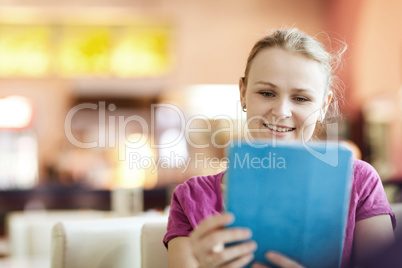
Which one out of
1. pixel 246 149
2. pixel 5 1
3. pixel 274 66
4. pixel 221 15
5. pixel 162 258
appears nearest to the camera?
pixel 246 149

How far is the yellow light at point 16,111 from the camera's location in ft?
19.9

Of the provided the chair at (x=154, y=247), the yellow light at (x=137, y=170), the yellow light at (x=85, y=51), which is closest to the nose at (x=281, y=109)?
the chair at (x=154, y=247)

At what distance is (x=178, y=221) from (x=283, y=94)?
1.06 feet

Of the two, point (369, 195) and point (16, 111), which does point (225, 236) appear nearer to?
point (369, 195)

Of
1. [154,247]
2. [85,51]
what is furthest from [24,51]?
[154,247]

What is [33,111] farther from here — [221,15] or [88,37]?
[221,15]

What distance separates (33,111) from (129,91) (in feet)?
3.67

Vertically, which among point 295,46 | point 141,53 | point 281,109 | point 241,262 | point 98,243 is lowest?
point 98,243

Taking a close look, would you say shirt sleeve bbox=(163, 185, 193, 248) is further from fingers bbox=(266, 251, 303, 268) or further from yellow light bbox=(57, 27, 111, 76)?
yellow light bbox=(57, 27, 111, 76)

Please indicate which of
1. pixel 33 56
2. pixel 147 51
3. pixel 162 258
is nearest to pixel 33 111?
pixel 33 56

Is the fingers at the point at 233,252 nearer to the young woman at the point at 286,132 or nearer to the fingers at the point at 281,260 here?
the fingers at the point at 281,260

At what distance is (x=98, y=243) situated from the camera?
4.57 feet

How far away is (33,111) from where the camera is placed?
245 inches

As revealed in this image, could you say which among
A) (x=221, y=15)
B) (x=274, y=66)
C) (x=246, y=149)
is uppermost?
(x=221, y=15)
